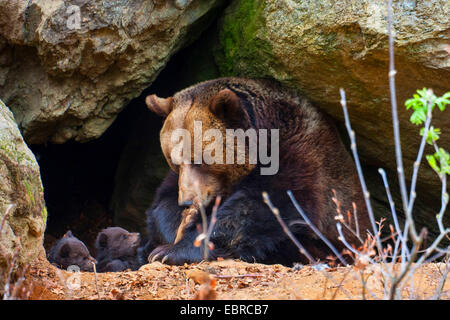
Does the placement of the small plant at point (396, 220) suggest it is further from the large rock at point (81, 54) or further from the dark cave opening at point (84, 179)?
the dark cave opening at point (84, 179)

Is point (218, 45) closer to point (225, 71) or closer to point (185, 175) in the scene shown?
point (225, 71)

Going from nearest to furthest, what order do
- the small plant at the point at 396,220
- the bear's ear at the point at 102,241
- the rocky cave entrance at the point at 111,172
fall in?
the small plant at the point at 396,220, the bear's ear at the point at 102,241, the rocky cave entrance at the point at 111,172

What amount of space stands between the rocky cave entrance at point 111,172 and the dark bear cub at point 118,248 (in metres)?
1.55

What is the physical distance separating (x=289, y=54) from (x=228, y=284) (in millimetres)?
2533

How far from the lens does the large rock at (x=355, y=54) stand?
4344 mm

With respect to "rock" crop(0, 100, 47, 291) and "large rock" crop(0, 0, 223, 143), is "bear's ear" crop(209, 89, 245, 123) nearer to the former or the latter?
"large rock" crop(0, 0, 223, 143)

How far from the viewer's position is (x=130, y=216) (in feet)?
27.0

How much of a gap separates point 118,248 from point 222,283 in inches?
107

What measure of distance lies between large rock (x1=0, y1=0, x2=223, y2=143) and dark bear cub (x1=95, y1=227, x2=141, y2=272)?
1.22m

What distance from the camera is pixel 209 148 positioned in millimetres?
4887

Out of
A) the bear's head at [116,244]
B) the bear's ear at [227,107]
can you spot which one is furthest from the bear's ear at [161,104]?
the bear's head at [116,244]

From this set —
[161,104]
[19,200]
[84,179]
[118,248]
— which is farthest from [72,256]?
[84,179]


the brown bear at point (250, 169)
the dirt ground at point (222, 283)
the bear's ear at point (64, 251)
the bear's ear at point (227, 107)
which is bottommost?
the bear's ear at point (64, 251)

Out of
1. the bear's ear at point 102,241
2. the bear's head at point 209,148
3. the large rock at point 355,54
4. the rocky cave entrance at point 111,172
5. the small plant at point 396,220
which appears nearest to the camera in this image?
the small plant at point 396,220
